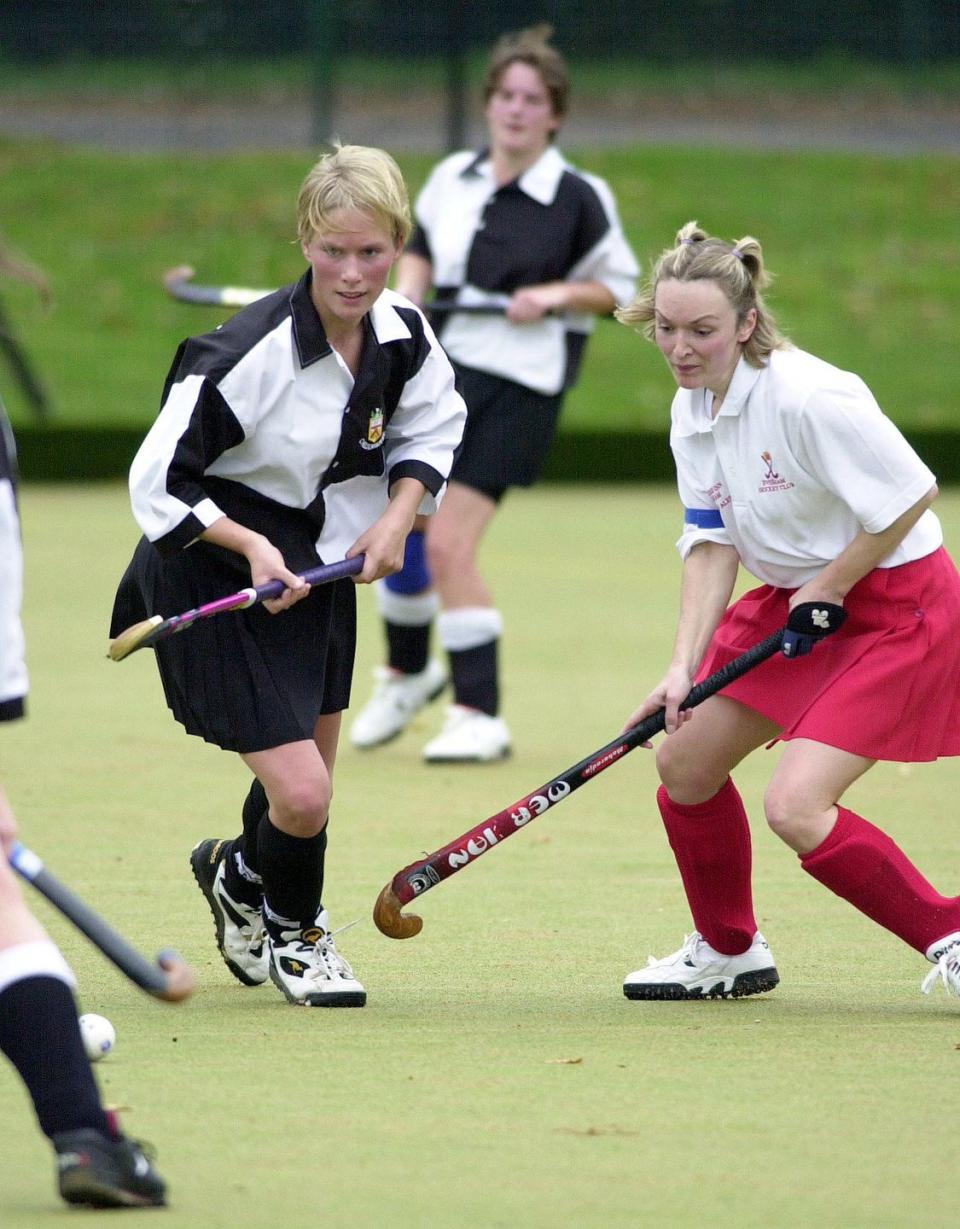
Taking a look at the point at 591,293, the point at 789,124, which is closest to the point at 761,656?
the point at 591,293

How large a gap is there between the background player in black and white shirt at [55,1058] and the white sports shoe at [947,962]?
1.40 metres

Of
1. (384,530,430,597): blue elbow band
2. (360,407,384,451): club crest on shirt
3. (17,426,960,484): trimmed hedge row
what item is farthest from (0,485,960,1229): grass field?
(17,426,960,484): trimmed hedge row

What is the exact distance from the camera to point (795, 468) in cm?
329

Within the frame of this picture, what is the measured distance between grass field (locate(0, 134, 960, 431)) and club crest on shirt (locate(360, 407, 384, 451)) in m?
11.7

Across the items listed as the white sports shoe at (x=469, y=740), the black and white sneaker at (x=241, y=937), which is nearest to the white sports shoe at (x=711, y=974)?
the black and white sneaker at (x=241, y=937)

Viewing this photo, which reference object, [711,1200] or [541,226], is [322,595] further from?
[541,226]

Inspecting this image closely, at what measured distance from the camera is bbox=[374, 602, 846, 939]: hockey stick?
336cm

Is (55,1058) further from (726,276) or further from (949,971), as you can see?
(726,276)

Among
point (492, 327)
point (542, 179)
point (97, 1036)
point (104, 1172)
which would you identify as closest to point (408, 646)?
point (492, 327)

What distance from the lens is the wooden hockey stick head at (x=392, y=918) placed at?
3.36 m

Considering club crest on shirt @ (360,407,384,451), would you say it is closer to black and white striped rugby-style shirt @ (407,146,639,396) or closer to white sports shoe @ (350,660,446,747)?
black and white striped rugby-style shirt @ (407,146,639,396)

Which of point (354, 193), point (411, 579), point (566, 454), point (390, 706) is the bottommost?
point (566, 454)

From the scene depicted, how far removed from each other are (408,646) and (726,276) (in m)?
2.77

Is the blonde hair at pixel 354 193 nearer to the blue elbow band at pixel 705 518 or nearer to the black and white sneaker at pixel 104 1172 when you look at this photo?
the blue elbow band at pixel 705 518
